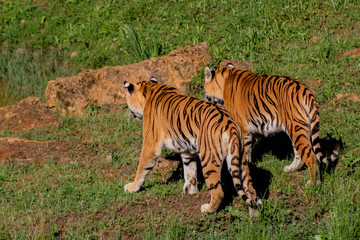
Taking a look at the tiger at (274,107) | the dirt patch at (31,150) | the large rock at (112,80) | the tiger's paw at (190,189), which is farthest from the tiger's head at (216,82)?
the dirt patch at (31,150)

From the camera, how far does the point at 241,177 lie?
15.3 feet

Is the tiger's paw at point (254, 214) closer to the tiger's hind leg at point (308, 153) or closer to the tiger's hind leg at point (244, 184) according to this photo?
the tiger's hind leg at point (244, 184)

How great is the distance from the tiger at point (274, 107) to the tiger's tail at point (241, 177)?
2.69ft

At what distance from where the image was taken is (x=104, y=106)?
8.17 m

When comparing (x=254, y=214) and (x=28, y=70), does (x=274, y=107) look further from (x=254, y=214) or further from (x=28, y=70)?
(x=28, y=70)

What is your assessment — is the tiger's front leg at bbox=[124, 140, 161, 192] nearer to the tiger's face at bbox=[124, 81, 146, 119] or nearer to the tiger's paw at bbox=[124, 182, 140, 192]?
the tiger's paw at bbox=[124, 182, 140, 192]

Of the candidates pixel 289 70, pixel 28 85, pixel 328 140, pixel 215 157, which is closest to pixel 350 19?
pixel 289 70

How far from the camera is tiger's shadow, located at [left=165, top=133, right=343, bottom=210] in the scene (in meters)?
5.42

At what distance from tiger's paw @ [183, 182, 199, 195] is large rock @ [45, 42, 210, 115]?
3.06 meters

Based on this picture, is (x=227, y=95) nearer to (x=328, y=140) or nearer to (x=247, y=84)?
(x=247, y=84)

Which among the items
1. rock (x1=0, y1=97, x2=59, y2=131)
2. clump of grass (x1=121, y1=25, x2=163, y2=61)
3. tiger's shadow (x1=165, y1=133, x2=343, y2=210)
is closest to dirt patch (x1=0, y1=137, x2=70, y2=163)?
rock (x1=0, y1=97, x2=59, y2=131)

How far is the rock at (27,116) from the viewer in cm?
780

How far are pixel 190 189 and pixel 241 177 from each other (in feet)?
3.30

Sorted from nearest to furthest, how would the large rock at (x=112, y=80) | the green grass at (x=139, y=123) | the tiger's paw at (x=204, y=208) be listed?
the green grass at (x=139, y=123)
the tiger's paw at (x=204, y=208)
the large rock at (x=112, y=80)
